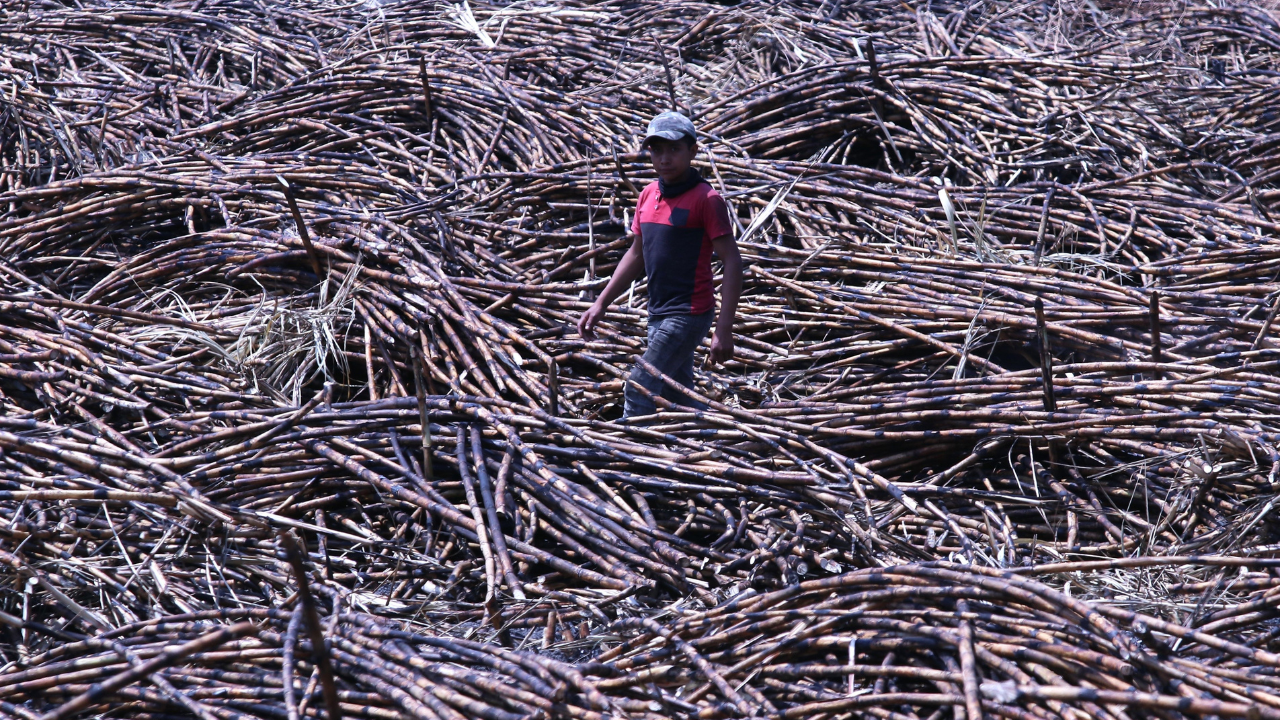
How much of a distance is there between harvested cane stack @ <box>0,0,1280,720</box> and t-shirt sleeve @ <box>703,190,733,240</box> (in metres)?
0.50

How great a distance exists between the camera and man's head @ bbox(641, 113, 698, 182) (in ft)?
9.55

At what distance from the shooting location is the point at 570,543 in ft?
8.58

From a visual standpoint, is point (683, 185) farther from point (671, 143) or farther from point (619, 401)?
point (619, 401)

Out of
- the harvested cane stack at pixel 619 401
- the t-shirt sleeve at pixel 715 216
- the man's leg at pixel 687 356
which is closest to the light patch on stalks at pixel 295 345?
the harvested cane stack at pixel 619 401

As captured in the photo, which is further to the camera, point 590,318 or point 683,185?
point 590,318

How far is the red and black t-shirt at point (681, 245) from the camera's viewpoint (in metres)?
3.04

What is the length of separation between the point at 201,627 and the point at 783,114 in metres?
3.99

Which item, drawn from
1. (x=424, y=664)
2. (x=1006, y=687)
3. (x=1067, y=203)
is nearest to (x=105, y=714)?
(x=424, y=664)

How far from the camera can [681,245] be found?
3.10 meters

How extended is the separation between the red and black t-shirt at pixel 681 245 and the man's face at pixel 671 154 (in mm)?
96

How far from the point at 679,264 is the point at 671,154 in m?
0.34

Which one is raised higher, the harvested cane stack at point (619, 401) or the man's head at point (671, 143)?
the man's head at point (671, 143)

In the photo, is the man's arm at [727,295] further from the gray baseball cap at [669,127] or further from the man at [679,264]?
the gray baseball cap at [669,127]

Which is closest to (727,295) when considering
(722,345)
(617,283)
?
(722,345)
